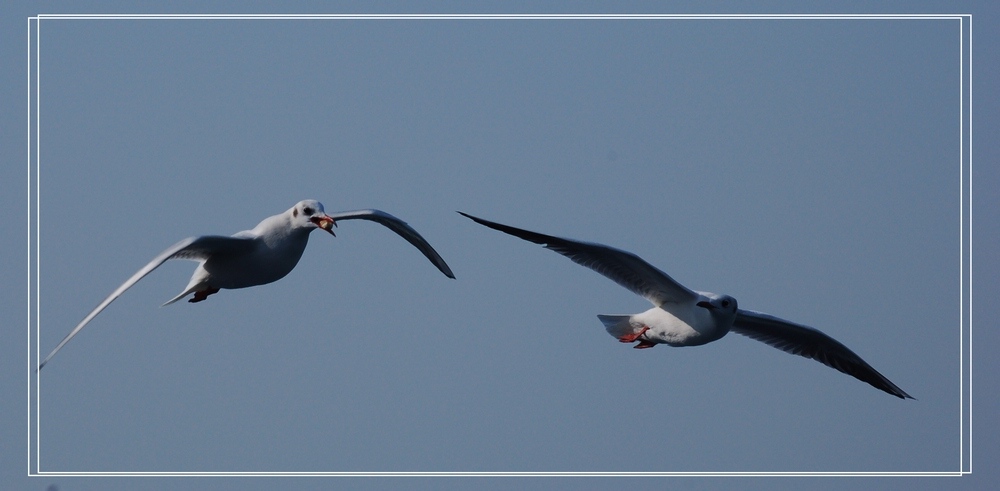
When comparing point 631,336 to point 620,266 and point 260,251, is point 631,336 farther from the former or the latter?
point 260,251

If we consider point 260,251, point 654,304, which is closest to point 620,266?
point 654,304

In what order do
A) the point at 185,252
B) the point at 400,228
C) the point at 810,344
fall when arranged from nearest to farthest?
the point at 185,252
the point at 400,228
the point at 810,344

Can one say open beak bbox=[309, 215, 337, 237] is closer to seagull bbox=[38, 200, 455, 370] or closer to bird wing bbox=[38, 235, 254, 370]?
seagull bbox=[38, 200, 455, 370]

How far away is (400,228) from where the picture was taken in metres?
15.6

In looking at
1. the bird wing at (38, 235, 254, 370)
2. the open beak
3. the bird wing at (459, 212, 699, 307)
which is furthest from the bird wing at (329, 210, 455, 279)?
the bird wing at (459, 212, 699, 307)

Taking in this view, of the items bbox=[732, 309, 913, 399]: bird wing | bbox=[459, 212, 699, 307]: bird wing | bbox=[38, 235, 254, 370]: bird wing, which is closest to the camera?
bbox=[38, 235, 254, 370]: bird wing

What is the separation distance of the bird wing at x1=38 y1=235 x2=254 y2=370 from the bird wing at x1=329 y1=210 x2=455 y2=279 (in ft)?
3.48

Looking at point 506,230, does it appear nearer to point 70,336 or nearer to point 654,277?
point 654,277

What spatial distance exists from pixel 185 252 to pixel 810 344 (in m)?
8.12

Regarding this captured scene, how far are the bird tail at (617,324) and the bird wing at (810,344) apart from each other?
153cm

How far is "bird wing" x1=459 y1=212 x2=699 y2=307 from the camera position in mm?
14031

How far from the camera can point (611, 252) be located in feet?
46.2

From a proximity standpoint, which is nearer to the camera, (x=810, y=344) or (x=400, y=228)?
(x=400, y=228)

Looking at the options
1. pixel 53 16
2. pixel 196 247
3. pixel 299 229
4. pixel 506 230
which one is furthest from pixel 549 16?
pixel 53 16
